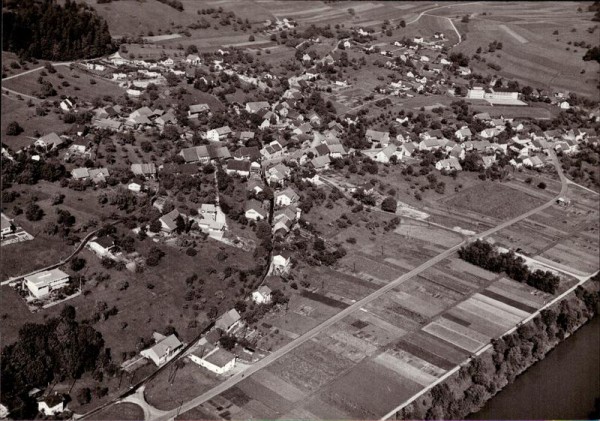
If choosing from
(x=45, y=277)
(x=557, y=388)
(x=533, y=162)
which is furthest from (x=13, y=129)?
(x=533, y=162)

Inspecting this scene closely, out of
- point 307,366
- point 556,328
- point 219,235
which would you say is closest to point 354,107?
point 219,235

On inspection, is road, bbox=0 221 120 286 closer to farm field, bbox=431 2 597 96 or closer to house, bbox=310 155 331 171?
house, bbox=310 155 331 171

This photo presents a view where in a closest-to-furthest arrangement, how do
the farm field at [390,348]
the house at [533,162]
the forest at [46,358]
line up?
the forest at [46,358]
the farm field at [390,348]
the house at [533,162]

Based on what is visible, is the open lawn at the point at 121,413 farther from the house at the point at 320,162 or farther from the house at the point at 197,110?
the house at the point at 197,110

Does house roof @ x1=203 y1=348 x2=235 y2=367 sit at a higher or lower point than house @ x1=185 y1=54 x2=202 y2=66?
lower

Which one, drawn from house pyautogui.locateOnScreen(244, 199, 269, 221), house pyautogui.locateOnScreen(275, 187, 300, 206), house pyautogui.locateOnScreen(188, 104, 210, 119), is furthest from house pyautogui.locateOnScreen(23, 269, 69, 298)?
house pyautogui.locateOnScreen(188, 104, 210, 119)

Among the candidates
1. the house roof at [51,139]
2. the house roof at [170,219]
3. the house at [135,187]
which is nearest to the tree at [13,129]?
the house roof at [51,139]
